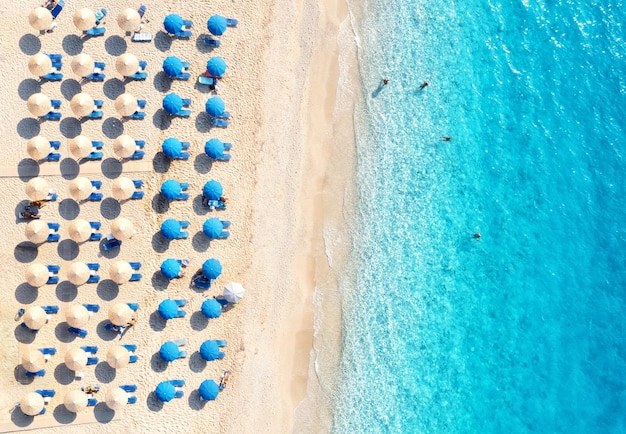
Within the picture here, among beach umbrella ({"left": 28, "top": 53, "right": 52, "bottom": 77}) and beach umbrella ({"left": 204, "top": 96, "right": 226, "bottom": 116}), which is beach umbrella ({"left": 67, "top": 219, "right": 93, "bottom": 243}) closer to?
beach umbrella ({"left": 28, "top": 53, "right": 52, "bottom": 77})

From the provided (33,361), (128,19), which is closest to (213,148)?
(128,19)

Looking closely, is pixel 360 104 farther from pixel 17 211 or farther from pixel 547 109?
pixel 17 211

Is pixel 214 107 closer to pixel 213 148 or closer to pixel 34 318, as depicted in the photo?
pixel 213 148

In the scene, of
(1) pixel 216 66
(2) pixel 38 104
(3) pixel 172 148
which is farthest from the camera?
(1) pixel 216 66

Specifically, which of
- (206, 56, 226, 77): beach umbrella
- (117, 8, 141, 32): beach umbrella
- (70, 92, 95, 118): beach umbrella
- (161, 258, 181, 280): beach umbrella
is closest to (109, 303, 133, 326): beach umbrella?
(161, 258, 181, 280): beach umbrella

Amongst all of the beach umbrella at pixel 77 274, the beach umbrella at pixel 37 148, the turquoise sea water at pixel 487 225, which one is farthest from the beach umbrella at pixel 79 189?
the turquoise sea water at pixel 487 225

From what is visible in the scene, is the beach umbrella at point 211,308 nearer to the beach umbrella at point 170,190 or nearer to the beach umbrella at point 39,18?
the beach umbrella at point 170,190
